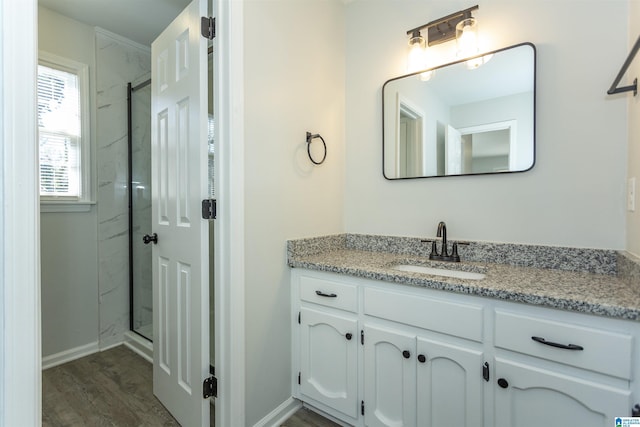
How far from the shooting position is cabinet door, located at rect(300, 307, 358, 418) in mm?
1454

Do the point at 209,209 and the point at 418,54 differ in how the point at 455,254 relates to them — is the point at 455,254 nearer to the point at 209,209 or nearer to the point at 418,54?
the point at 418,54

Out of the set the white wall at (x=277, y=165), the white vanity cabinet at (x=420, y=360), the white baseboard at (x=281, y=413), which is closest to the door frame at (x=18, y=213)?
the white wall at (x=277, y=165)

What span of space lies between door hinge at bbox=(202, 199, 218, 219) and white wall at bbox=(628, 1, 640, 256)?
1704 millimetres

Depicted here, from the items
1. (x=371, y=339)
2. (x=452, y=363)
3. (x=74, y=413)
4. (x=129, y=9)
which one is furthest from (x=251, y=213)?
(x=129, y=9)

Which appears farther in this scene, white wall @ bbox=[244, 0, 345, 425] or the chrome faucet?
the chrome faucet

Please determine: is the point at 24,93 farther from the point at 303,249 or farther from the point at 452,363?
the point at 452,363

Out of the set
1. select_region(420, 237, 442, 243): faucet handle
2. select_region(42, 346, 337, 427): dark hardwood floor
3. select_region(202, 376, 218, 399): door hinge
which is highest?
select_region(420, 237, 442, 243): faucet handle

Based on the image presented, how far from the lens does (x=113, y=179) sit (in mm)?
2525

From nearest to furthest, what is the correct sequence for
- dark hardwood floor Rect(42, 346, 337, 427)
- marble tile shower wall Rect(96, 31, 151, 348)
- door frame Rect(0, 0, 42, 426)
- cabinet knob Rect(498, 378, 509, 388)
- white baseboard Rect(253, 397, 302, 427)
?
door frame Rect(0, 0, 42, 426) → cabinet knob Rect(498, 378, 509, 388) → white baseboard Rect(253, 397, 302, 427) → dark hardwood floor Rect(42, 346, 337, 427) → marble tile shower wall Rect(96, 31, 151, 348)

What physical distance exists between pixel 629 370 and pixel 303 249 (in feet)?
4.36

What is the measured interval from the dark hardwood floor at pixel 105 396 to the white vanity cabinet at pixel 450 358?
14.0 inches

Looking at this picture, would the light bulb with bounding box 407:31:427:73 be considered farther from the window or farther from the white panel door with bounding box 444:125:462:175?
the window

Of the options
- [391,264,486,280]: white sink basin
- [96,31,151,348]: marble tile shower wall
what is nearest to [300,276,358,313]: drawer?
[391,264,486,280]: white sink basin

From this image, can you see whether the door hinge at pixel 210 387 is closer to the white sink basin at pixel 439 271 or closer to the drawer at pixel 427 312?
the drawer at pixel 427 312
